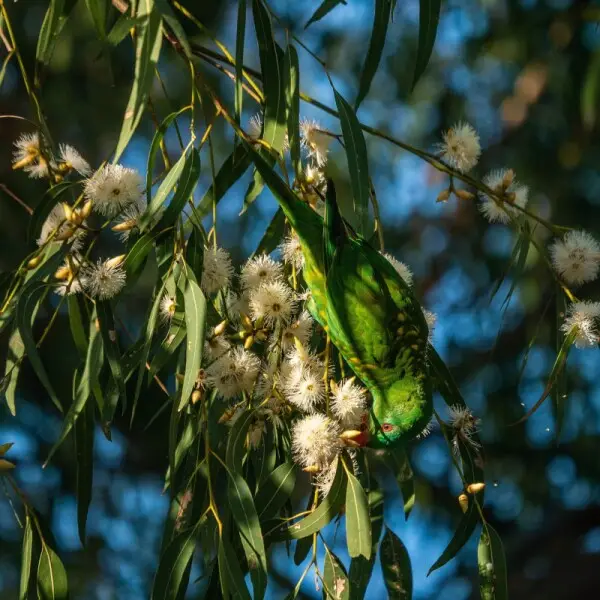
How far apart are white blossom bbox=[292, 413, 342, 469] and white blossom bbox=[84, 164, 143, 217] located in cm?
49

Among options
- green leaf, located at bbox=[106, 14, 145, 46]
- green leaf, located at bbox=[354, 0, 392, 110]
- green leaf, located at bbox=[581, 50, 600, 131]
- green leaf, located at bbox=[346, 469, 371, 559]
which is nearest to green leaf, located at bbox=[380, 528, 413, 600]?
green leaf, located at bbox=[346, 469, 371, 559]

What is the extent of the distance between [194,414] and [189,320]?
266 mm

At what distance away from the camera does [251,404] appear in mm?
1518

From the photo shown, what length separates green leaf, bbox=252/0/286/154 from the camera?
1597 millimetres

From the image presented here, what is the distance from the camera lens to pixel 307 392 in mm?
1454

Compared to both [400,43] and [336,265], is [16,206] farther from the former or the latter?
[336,265]

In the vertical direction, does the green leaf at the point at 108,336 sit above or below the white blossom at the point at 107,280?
below

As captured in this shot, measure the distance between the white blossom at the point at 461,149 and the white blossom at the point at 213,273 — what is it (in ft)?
1.77

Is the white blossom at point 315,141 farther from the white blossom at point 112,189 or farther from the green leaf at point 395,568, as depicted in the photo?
the green leaf at point 395,568

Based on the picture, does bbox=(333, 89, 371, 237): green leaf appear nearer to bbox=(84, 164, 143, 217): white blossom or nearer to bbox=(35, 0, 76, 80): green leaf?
bbox=(84, 164, 143, 217): white blossom

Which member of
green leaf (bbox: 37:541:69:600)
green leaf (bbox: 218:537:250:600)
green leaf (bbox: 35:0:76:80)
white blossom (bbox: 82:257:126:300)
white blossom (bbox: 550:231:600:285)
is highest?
green leaf (bbox: 35:0:76:80)

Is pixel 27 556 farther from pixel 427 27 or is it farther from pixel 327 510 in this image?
pixel 427 27

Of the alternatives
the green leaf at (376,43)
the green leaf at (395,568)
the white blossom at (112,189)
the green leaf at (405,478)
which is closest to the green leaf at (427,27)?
the green leaf at (376,43)

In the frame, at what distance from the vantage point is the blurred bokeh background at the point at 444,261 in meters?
3.98
